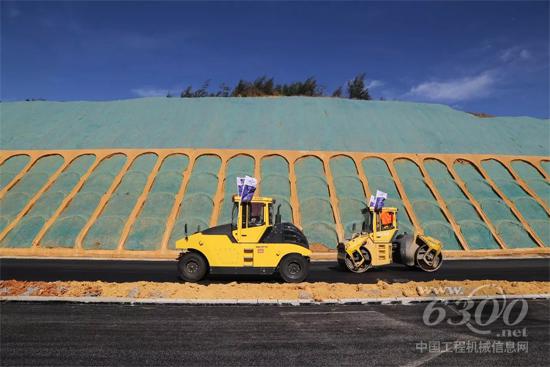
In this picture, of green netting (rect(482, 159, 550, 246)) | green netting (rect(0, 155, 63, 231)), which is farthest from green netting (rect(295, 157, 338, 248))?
green netting (rect(0, 155, 63, 231))

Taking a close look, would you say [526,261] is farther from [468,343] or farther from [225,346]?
[225,346]

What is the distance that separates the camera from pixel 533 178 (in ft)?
85.7

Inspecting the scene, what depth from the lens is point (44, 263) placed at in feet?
54.7

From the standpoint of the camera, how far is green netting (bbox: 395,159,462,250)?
2100 cm

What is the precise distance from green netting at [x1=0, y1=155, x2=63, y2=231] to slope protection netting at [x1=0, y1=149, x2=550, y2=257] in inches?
2.4

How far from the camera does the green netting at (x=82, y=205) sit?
20047mm

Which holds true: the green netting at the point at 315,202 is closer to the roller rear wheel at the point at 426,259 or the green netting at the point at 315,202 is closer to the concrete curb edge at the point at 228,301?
the roller rear wheel at the point at 426,259

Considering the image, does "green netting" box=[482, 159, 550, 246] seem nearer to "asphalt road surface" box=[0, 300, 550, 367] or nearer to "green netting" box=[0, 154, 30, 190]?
"asphalt road surface" box=[0, 300, 550, 367]

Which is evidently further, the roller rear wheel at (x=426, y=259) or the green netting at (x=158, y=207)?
the green netting at (x=158, y=207)

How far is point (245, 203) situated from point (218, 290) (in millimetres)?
2991

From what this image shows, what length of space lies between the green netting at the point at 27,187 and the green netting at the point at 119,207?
4722mm

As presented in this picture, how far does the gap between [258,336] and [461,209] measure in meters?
18.6

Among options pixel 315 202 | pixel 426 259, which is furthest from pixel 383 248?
pixel 315 202

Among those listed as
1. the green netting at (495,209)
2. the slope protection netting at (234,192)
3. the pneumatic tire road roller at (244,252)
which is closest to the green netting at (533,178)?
the slope protection netting at (234,192)
